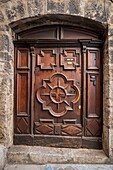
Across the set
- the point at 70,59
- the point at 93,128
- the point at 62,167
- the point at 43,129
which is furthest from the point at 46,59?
the point at 62,167

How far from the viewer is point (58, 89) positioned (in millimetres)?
2379

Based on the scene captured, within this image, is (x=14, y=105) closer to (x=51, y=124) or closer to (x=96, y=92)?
(x=51, y=124)

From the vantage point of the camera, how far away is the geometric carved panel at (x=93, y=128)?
2344mm

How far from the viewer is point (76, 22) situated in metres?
2.28

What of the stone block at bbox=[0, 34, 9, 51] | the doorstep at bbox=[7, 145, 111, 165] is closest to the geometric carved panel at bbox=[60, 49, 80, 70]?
the stone block at bbox=[0, 34, 9, 51]

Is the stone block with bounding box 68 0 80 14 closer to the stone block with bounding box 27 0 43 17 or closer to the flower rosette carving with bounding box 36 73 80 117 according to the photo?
the stone block with bounding box 27 0 43 17

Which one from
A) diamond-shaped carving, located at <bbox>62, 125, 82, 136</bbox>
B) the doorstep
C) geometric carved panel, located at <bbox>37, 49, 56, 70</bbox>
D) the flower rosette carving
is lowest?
the doorstep

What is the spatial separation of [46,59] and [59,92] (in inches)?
21.6

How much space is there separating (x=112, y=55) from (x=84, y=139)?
4.25 ft

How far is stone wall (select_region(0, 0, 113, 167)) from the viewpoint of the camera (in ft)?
6.89

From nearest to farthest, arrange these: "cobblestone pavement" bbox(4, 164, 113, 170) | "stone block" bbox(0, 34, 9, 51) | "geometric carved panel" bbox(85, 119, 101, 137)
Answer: "cobblestone pavement" bbox(4, 164, 113, 170), "stone block" bbox(0, 34, 9, 51), "geometric carved panel" bbox(85, 119, 101, 137)

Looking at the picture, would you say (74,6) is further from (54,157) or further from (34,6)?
(54,157)

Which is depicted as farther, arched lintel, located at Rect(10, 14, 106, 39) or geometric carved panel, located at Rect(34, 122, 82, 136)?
geometric carved panel, located at Rect(34, 122, 82, 136)

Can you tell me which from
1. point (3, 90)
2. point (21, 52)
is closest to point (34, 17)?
point (21, 52)
